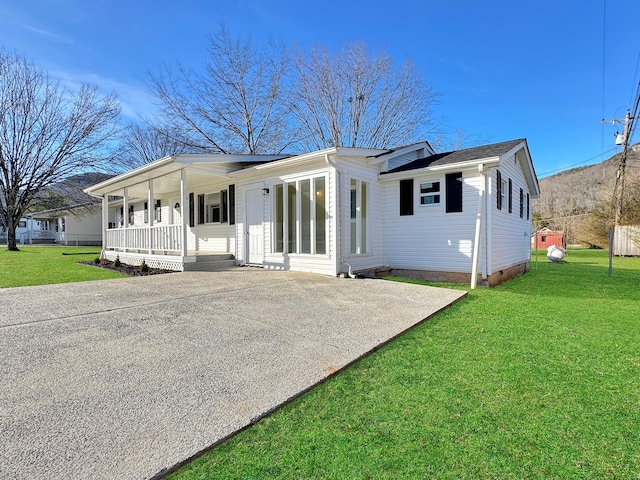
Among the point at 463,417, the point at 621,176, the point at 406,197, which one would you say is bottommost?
the point at 463,417

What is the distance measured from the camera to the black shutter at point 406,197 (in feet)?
28.1

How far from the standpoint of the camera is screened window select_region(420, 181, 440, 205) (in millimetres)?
8266

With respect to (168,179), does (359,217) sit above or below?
below

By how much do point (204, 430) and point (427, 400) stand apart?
156 centimetres

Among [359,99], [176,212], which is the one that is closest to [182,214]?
[176,212]

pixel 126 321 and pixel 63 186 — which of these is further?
pixel 63 186

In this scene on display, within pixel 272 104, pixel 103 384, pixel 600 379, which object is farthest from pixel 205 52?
pixel 600 379

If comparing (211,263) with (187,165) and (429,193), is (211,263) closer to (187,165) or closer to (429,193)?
(187,165)

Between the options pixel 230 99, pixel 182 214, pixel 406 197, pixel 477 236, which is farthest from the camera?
pixel 230 99

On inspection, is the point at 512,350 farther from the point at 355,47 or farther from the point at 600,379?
the point at 355,47

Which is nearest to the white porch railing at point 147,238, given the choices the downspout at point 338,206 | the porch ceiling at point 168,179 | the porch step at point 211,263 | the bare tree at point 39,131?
the porch step at point 211,263

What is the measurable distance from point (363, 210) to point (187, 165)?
15.7ft

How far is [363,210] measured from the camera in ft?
27.8

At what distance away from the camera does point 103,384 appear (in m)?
2.42
